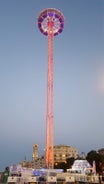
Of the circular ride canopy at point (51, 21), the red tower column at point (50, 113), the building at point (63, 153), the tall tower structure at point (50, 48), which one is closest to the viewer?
the red tower column at point (50, 113)

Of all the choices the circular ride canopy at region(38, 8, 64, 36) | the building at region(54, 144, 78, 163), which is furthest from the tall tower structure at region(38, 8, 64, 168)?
the building at region(54, 144, 78, 163)

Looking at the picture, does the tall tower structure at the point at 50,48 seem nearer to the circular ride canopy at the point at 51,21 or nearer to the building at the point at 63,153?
the circular ride canopy at the point at 51,21

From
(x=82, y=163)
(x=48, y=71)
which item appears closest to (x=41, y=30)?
(x=48, y=71)

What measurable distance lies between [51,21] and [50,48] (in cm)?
553

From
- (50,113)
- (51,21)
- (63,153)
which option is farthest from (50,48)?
(63,153)

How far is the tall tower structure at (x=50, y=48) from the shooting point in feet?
134

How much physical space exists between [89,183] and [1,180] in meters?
4.95

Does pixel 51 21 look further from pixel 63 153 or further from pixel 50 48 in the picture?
pixel 63 153

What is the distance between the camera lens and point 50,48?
45.6 m

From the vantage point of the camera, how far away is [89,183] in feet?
54.5

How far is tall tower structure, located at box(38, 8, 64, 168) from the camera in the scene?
40.8m

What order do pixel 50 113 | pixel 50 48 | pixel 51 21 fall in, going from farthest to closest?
pixel 51 21, pixel 50 48, pixel 50 113

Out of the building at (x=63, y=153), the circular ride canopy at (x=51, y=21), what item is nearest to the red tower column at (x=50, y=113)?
the circular ride canopy at (x=51, y=21)

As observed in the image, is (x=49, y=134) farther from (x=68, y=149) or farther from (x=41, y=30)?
(x=68, y=149)
